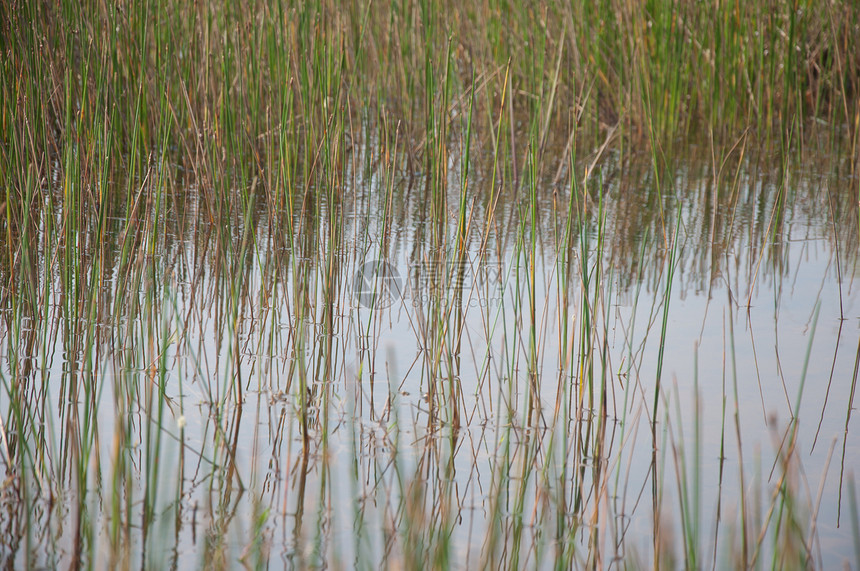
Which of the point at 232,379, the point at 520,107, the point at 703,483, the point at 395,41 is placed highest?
the point at 395,41

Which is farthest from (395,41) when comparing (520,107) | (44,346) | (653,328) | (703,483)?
(703,483)

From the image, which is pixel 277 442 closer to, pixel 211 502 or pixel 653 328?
pixel 211 502

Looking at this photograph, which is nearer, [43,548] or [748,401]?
[43,548]

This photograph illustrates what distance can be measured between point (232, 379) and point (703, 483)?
73 centimetres

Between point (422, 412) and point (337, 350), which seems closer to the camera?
point (422, 412)

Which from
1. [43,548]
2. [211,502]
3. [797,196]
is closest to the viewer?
[43,548]

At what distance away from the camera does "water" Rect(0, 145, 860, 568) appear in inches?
41.1

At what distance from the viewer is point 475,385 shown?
1506mm

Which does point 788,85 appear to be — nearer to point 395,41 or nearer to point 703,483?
point 395,41

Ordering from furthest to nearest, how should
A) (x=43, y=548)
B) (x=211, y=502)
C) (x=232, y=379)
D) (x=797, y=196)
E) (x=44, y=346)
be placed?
(x=797, y=196) → (x=44, y=346) → (x=232, y=379) → (x=211, y=502) → (x=43, y=548)

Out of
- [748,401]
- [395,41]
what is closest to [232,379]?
[748,401]

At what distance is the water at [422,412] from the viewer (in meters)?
1.04

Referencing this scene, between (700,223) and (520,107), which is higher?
(520,107)

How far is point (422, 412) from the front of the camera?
1.39 metres
